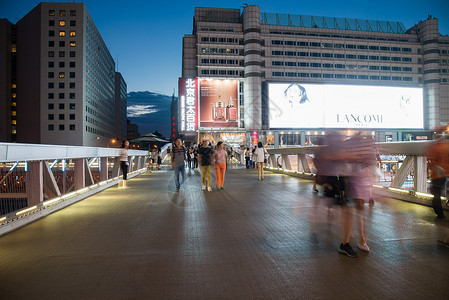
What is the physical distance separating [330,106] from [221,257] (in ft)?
187

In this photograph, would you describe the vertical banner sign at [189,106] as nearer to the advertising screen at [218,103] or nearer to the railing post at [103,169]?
the advertising screen at [218,103]

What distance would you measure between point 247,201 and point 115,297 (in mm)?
6154

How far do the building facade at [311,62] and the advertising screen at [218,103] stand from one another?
2.77 feet

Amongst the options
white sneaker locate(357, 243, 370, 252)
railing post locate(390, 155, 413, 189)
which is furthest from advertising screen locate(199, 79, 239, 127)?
white sneaker locate(357, 243, 370, 252)

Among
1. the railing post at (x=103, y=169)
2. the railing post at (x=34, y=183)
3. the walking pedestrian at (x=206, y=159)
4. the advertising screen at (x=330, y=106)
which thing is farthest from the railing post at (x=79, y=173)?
the advertising screen at (x=330, y=106)

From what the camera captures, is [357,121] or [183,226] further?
[357,121]

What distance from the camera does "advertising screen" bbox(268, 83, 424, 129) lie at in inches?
2244

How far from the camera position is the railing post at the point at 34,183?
6875mm

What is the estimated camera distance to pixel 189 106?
61000mm

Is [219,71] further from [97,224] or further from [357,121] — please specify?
[97,224]

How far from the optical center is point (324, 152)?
492 centimetres

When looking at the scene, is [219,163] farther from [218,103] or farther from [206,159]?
[218,103]

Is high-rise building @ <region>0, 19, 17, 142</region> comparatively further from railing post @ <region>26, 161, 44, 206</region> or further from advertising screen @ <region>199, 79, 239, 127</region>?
railing post @ <region>26, 161, 44, 206</region>

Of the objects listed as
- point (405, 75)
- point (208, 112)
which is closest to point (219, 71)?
point (208, 112)
